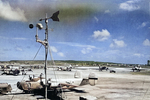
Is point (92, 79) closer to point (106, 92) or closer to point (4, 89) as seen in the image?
point (106, 92)

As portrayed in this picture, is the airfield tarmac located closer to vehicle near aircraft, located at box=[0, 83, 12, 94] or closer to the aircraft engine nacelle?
vehicle near aircraft, located at box=[0, 83, 12, 94]

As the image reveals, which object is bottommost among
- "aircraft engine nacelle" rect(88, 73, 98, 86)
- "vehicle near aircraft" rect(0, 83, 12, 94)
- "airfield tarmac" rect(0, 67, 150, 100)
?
"airfield tarmac" rect(0, 67, 150, 100)

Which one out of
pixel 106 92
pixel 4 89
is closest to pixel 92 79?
pixel 106 92

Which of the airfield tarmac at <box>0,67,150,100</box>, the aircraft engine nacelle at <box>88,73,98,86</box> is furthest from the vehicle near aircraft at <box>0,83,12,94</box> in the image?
the aircraft engine nacelle at <box>88,73,98,86</box>

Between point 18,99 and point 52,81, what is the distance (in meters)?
3.18

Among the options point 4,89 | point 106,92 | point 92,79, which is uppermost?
point 92,79

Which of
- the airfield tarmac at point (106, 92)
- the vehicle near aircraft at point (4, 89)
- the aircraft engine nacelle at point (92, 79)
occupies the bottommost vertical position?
the airfield tarmac at point (106, 92)

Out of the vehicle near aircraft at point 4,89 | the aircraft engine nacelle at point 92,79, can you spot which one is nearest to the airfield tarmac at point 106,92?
the vehicle near aircraft at point 4,89

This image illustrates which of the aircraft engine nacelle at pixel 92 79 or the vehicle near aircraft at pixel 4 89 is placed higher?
the aircraft engine nacelle at pixel 92 79

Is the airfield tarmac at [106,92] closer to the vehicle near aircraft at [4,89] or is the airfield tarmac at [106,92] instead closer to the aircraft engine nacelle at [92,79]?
the vehicle near aircraft at [4,89]

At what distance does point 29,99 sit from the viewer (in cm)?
1438

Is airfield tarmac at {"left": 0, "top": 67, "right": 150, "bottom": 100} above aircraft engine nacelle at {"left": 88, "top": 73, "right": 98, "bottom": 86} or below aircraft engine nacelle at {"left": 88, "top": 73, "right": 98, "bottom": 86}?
below

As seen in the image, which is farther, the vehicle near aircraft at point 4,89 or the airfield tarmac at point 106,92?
the vehicle near aircraft at point 4,89

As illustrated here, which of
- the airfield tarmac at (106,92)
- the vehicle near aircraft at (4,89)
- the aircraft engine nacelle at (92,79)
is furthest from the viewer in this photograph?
the aircraft engine nacelle at (92,79)
